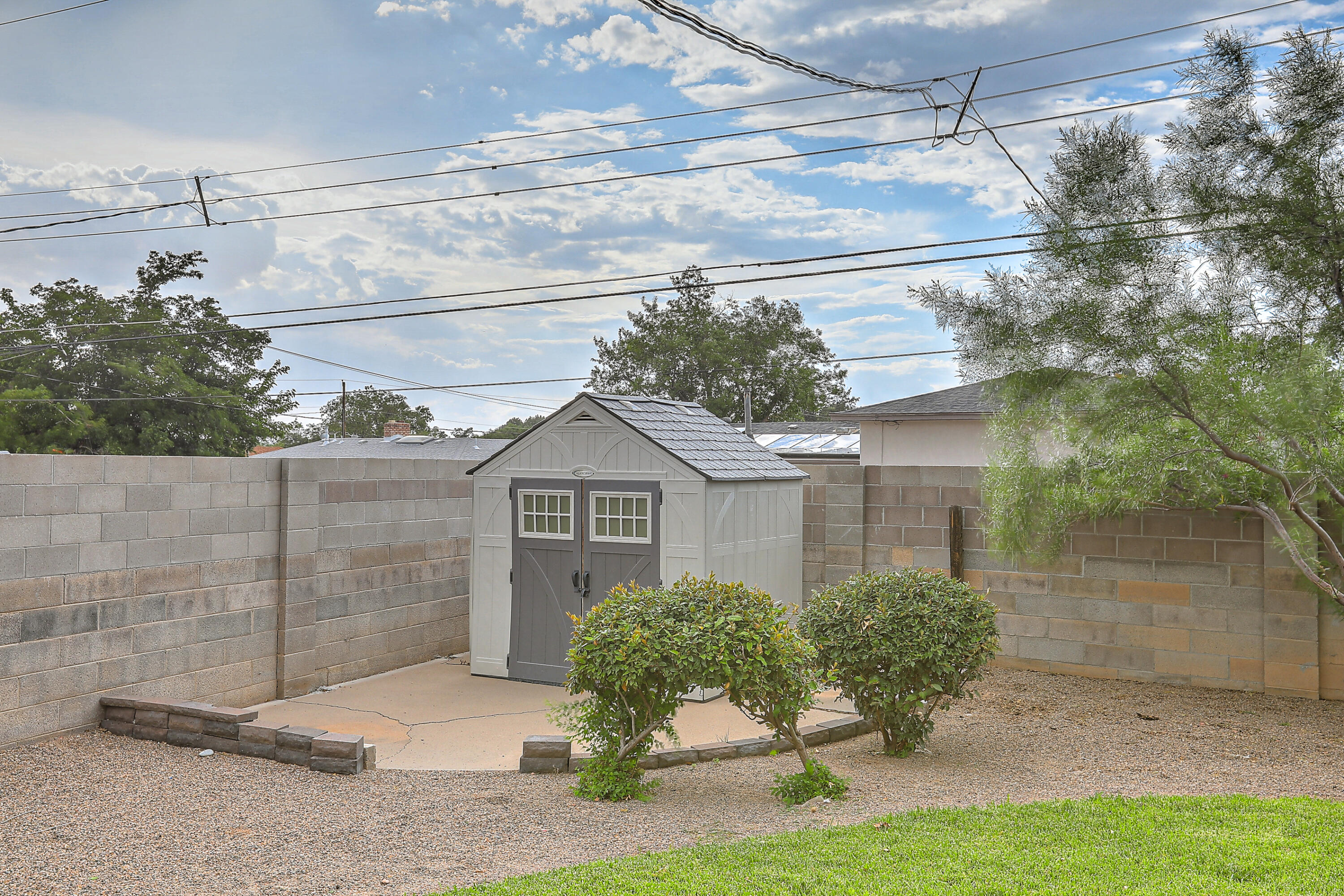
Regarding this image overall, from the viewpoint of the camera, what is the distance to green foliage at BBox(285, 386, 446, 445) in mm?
40812

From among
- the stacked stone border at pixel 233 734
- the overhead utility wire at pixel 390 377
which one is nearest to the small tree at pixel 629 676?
the stacked stone border at pixel 233 734

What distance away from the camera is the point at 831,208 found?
50.9ft

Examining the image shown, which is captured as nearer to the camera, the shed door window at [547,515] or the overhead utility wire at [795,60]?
the overhead utility wire at [795,60]

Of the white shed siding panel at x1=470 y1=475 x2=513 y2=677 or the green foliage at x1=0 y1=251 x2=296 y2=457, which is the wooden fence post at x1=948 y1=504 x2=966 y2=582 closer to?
the white shed siding panel at x1=470 y1=475 x2=513 y2=677

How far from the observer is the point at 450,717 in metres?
6.65

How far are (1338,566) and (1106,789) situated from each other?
311cm

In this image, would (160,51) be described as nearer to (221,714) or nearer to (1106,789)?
(221,714)

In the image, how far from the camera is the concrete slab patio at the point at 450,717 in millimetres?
5758

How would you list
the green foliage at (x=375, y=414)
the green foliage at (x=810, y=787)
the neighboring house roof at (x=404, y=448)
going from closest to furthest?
the green foliage at (x=810, y=787) < the neighboring house roof at (x=404, y=448) < the green foliage at (x=375, y=414)

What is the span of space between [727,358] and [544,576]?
23.8m

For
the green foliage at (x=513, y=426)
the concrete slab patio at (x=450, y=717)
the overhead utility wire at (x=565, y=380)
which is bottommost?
the concrete slab patio at (x=450, y=717)

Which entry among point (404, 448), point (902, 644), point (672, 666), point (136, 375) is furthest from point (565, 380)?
point (672, 666)

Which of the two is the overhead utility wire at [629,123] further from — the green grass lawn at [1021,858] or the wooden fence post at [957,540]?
the green grass lawn at [1021,858]

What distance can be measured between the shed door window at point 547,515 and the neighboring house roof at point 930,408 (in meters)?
9.28
